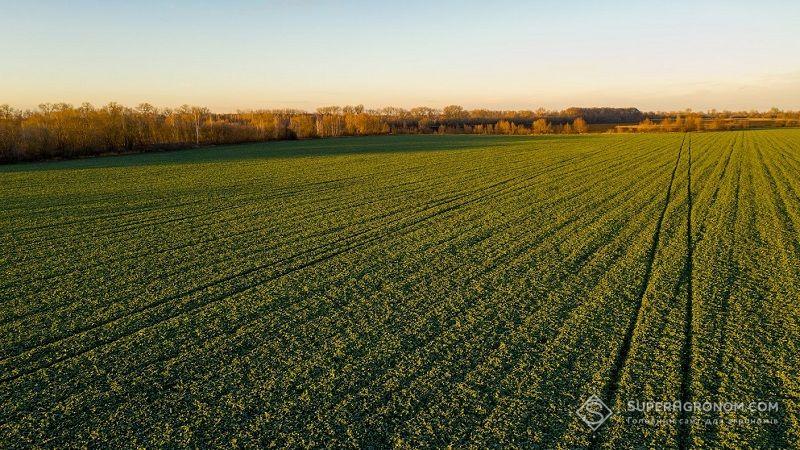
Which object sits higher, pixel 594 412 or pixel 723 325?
pixel 723 325

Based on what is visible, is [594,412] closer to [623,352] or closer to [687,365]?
[623,352]

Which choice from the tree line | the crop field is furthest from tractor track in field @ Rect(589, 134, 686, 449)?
the tree line

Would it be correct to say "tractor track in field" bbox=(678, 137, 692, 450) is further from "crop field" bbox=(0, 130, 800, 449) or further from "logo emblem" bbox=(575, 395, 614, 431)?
"logo emblem" bbox=(575, 395, 614, 431)

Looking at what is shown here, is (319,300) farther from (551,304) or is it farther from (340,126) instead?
(340,126)

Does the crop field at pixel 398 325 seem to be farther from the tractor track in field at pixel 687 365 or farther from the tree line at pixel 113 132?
Answer: the tree line at pixel 113 132

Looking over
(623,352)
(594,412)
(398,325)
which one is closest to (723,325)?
(623,352)

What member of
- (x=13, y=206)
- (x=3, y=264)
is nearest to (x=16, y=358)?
(x=3, y=264)
